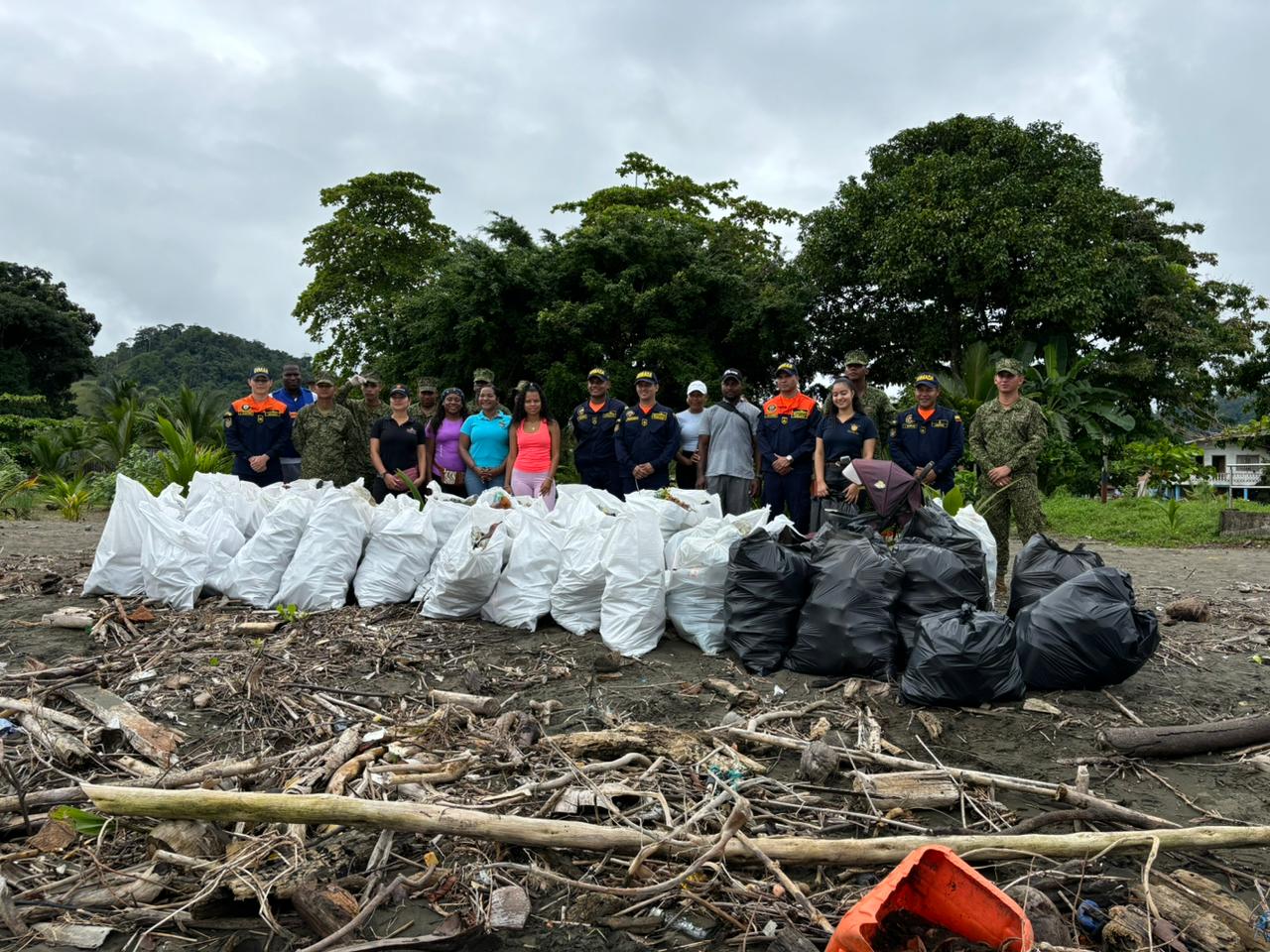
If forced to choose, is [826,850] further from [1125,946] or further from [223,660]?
[223,660]

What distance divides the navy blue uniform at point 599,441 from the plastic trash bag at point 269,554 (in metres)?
2.51

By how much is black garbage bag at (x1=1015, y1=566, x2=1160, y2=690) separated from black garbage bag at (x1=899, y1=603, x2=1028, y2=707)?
177 millimetres

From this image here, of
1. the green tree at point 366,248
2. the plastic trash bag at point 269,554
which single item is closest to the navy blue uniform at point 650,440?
the plastic trash bag at point 269,554

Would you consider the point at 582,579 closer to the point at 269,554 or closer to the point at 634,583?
the point at 634,583

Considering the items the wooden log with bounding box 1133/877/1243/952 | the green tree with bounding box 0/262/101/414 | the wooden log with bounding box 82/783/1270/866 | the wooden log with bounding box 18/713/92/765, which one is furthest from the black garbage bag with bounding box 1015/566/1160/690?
the green tree with bounding box 0/262/101/414

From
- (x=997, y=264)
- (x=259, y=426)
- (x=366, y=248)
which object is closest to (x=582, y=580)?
(x=259, y=426)

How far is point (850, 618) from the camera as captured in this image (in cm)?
360

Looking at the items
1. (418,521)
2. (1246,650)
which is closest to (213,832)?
(418,521)

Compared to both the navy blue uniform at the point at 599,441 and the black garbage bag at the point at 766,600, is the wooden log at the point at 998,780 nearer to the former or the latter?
the black garbage bag at the point at 766,600

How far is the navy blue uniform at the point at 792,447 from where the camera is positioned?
6148 mm

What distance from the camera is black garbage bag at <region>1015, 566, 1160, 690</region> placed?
3.38m

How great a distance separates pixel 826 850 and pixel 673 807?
1.65 ft

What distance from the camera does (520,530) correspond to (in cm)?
448

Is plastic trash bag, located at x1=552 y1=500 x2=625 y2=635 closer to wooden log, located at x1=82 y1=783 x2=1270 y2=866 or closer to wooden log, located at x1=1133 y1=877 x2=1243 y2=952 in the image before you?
wooden log, located at x1=82 y1=783 x2=1270 y2=866
